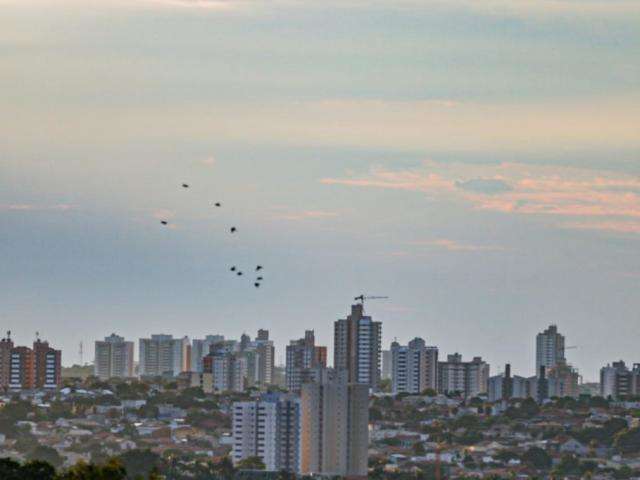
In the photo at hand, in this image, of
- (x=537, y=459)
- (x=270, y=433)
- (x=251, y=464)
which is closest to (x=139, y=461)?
(x=251, y=464)

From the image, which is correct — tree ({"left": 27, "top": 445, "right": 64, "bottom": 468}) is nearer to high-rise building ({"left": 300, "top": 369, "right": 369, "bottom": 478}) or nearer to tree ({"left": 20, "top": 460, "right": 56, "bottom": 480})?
high-rise building ({"left": 300, "top": 369, "right": 369, "bottom": 478})

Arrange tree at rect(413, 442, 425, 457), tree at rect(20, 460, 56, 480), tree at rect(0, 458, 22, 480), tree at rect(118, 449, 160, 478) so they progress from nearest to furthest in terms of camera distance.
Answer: tree at rect(0, 458, 22, 480) → tree at rect(20, 460, 56, 480) → tree at rect(118, 449, 160, 478) → tree at rect(413, 442, 425, 457)

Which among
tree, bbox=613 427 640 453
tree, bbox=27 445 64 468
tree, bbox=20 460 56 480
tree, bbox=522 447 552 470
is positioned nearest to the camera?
tree, bbox=20 460 56 480

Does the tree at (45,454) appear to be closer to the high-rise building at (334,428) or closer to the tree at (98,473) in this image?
the high-rise building at (334,428)

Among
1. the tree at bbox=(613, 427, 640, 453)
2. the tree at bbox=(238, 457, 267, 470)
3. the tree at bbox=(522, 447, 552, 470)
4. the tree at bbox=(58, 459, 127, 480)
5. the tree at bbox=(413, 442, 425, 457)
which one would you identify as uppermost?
the tree at bbox=(613, 427, 640, 453)

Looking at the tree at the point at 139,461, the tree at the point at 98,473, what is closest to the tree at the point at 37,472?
the tree at the point at 98,473

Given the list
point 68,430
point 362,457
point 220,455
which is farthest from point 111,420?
point 362,457

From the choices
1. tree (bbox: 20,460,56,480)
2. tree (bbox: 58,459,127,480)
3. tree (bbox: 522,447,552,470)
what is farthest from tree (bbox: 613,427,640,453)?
tree (bbox: 58,459,127,480)
